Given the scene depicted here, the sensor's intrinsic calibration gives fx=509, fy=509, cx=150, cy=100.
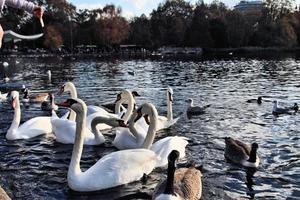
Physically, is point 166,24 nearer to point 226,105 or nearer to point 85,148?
point 226,105

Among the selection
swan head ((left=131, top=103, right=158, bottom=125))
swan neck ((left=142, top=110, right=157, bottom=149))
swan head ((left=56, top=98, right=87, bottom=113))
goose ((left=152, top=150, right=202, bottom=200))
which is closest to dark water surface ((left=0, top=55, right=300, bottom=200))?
goose ((left=152, top=150, right=202, bottom=200))

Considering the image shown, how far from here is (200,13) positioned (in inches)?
4852

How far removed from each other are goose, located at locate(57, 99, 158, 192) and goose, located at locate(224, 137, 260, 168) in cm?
213

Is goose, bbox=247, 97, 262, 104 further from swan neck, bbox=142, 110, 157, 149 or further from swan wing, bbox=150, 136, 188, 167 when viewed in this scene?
swan neck, bbox=142, 110, 157, 149

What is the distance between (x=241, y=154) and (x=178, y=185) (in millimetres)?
3363

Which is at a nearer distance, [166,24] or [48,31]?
[48,31]

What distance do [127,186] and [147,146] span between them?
5.75 ft

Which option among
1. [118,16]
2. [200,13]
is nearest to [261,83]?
[200,13]

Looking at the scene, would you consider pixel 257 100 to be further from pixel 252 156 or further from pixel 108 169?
pixel 108 169

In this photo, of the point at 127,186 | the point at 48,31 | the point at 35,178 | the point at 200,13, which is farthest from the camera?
the point at 200,13

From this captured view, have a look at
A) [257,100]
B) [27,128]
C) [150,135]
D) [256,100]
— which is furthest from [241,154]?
[256,100]

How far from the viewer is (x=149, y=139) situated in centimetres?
1118

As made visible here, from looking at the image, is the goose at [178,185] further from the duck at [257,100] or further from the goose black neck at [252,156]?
the duck at [257,100]

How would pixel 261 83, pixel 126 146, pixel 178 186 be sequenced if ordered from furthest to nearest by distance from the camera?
pixel 261 83
pixel 126 146
pixel 178 186
